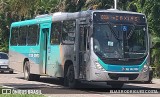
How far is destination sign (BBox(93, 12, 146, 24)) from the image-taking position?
18094 mm

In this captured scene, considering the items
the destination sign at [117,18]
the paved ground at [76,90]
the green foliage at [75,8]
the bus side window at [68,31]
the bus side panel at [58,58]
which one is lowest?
the paved ground at [76,90]

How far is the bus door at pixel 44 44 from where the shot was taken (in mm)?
22328

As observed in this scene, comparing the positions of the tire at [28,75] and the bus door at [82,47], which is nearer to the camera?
the bus door at [82,47]

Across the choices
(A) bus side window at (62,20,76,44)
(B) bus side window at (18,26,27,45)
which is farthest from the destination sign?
(B) bus side window at (18,26,27,45)

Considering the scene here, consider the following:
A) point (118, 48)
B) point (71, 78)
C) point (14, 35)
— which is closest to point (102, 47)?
point (118, 48)

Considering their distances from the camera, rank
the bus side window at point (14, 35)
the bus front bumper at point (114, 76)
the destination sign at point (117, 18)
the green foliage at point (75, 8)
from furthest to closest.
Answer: the bus side window at point (14, 35) → the green foliage at point (75, 8) → the destination sign at point (117, 18) → the bus front bumper at point (114, 76)

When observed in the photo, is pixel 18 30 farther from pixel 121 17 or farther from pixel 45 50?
pixel 121 17

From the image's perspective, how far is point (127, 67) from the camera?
58.4ft

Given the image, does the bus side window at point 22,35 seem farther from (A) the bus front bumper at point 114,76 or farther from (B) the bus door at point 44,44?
(A) the bus front bumper at point 114,76

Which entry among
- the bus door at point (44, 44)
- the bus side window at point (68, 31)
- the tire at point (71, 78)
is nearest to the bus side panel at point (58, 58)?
the bus side window at point (68, 31)

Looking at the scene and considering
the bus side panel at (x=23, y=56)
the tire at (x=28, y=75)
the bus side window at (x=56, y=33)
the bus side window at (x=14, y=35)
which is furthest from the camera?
the bus side window at (x=14, y=35)

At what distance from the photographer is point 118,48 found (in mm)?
17750

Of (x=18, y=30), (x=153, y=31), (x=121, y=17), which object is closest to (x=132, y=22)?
(x=121, y=17)

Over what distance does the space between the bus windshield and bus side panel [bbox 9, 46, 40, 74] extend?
6.11 m
